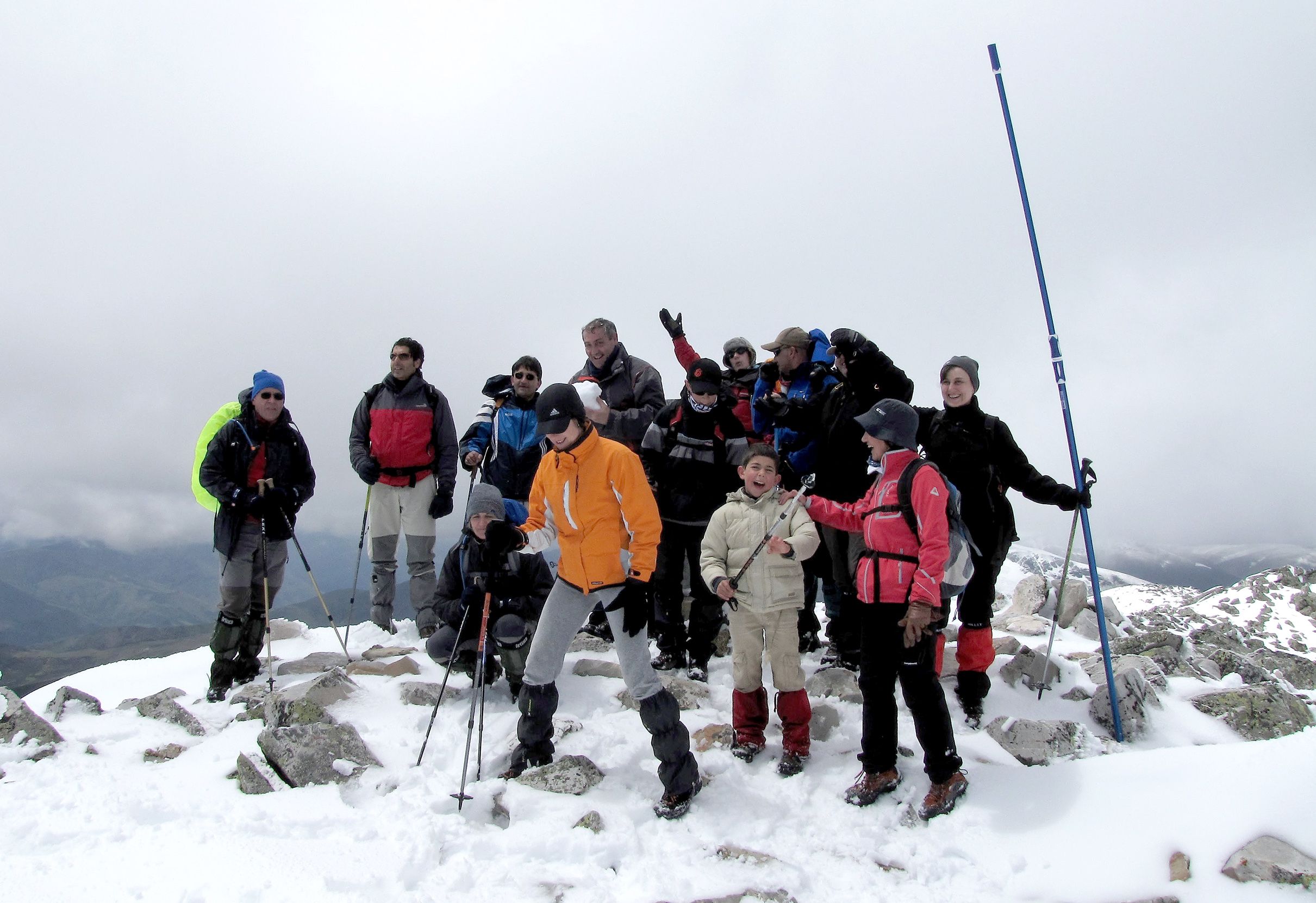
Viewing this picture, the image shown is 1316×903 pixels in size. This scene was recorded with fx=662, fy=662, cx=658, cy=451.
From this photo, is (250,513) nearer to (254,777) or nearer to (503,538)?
(254,777)

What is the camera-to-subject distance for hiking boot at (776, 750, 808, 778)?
550 centimetres

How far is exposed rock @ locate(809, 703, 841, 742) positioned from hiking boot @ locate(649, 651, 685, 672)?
5.54 feet

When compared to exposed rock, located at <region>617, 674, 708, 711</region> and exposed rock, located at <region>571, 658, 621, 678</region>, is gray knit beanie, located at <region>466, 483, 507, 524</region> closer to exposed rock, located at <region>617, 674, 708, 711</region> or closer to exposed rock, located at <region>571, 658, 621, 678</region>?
exposed rock, located at <region>571, 658, 621, 678</region>

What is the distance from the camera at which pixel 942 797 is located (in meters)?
4.79

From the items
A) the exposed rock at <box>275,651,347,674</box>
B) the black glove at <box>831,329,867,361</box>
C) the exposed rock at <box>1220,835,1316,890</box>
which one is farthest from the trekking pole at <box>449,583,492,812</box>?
the exposed rock at <box>1220,835,1316,890</box>

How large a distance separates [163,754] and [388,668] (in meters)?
2.17

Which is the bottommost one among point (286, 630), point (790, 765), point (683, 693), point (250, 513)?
point (790, 765)

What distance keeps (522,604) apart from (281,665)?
3752 mm

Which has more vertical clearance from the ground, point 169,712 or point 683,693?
point 169,712

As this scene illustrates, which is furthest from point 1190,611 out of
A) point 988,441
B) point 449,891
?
point 449,891

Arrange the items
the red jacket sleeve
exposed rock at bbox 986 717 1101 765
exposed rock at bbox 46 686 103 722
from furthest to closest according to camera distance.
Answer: exposed rock at bbox 46 686 103 722, exposed rock at bbox 986 717 1101 765, the red jacket sleeve

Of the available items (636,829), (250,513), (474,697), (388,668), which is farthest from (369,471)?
(636,829)

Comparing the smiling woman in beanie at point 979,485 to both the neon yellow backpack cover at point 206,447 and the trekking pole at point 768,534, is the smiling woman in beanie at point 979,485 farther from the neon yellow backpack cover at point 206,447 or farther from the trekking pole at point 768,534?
the neon yellow backpack cover at point 206,447

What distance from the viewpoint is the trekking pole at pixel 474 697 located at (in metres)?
4.89
